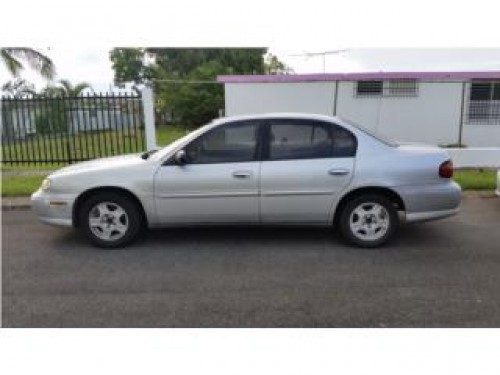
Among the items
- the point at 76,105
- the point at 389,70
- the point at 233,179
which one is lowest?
the point at 233,179

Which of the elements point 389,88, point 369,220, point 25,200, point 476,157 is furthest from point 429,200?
point 389,88

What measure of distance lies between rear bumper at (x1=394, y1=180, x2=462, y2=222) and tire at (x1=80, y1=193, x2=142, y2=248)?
9.58 ft

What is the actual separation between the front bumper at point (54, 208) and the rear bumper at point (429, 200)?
3594mm

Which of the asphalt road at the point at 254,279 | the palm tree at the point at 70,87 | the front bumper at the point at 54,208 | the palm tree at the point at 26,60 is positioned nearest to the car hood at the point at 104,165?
the front bumper at the point at 54,208

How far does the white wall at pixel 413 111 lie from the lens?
13805mm

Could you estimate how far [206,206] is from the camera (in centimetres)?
495

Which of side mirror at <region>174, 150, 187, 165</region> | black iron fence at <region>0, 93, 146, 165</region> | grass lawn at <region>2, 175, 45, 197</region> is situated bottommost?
grass lawn at <region>2, 175, 45, 197</region>

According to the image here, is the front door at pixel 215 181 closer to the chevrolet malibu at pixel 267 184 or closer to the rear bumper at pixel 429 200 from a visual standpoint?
the chevrolet malibu at pixel 267 184

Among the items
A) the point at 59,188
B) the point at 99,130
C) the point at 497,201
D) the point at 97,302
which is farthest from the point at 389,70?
the point at 97,302

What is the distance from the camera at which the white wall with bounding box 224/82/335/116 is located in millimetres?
13797

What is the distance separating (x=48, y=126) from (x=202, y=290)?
27.8ft

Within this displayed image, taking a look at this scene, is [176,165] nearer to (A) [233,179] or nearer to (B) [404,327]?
(A) [233,179]

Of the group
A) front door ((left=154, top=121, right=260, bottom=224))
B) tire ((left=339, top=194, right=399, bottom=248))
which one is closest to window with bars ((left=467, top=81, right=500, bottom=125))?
tire ((left=339, top=194, right=399, bottom=248))

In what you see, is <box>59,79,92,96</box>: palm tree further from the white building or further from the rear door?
the rear door
